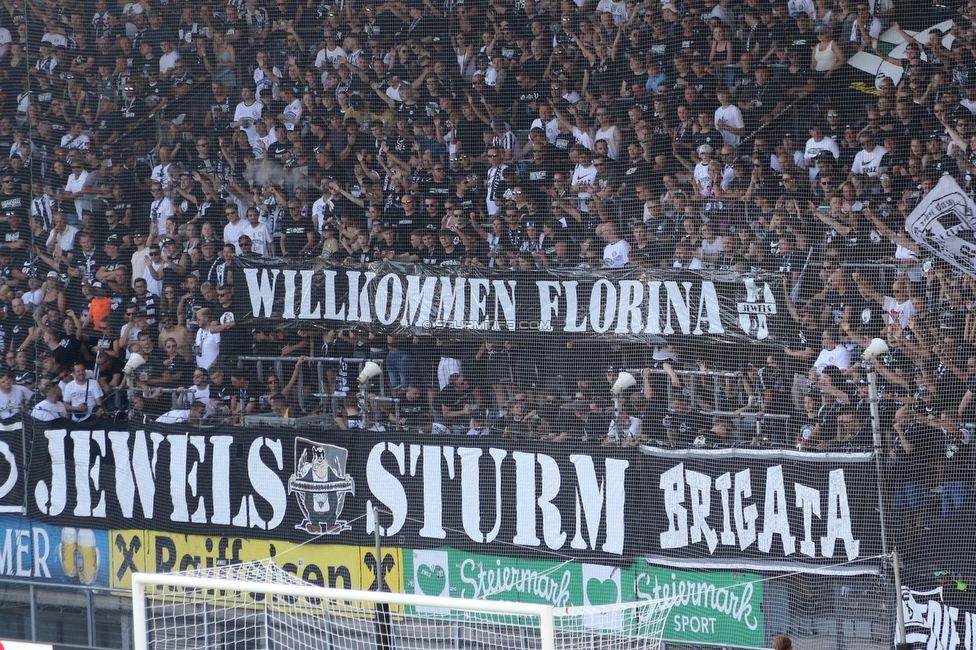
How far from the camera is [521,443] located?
31.0ft

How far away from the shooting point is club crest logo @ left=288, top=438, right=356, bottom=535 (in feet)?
32.5

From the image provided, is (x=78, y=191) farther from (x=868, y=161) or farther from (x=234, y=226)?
(x=868, y=161)

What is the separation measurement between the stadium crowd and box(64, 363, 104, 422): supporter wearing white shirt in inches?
1.1

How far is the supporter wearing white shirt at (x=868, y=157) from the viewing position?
945cm

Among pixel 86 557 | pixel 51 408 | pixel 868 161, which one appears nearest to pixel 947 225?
pixel 868 161

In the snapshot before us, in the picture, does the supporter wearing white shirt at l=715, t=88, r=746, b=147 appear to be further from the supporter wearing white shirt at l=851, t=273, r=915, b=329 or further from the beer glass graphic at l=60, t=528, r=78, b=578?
the beer glass graphic at l=60, t=528, r=78, b=578

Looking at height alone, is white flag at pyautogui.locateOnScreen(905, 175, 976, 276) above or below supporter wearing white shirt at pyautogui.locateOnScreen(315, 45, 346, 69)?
below

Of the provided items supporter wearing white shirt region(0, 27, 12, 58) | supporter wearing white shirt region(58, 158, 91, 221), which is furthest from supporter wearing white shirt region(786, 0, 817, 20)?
supporter wearing white shirt region(0, 27, 12, 58)

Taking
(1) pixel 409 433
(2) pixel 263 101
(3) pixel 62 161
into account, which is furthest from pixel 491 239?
(3) pixel 62 161

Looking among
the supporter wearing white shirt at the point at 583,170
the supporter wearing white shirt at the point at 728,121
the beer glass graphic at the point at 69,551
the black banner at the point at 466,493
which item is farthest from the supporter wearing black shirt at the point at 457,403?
the beer glass graphic at the point at 69,551

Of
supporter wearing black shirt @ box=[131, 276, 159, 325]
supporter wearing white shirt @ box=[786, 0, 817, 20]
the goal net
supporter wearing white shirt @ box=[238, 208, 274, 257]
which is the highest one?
supporter wearing white shirt @ box=[786, 0, 817, 20]

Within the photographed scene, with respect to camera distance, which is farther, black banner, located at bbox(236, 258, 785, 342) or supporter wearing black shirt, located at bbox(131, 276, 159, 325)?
supporter wearing black shirt, located at bbox(131, 276, 159, 325)

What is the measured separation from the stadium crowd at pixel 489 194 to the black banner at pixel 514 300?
0.55 feet

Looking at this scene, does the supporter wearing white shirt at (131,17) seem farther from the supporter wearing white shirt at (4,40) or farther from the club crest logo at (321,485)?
the club crest logo at (321,485)
